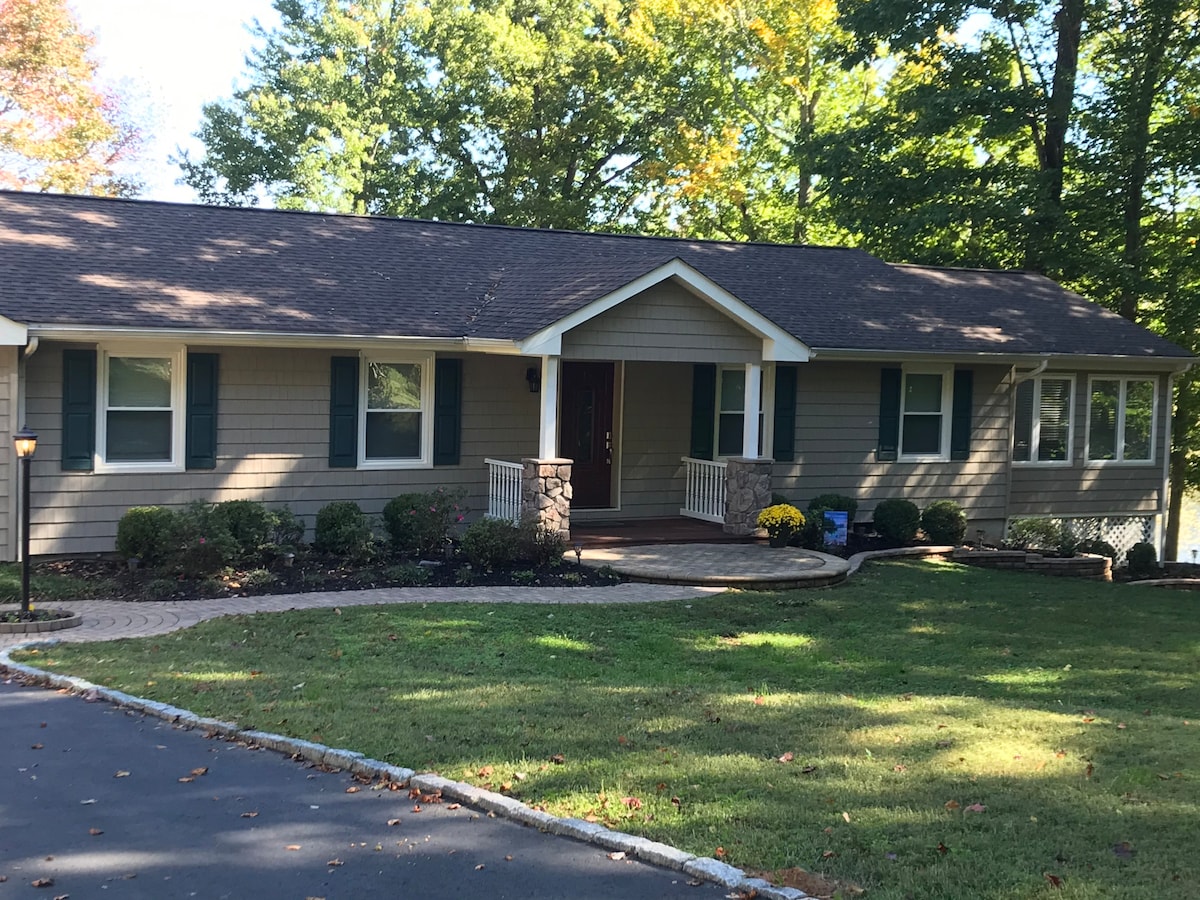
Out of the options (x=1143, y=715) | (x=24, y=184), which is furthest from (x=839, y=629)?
(x=24, y=184)

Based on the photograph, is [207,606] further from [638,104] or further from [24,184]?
[24,184]

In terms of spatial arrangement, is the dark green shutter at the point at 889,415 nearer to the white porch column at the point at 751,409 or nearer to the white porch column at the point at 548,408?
the white porch column at the point at 751,409

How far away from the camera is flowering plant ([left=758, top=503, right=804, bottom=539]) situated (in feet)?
46.8

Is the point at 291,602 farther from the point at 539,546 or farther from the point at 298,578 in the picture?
the point at 539,546

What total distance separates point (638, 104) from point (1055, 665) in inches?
984

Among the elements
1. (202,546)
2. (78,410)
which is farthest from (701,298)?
(78,410)

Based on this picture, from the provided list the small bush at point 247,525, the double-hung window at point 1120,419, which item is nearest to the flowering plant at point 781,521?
the small bush at point 247,525

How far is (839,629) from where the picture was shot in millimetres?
9984

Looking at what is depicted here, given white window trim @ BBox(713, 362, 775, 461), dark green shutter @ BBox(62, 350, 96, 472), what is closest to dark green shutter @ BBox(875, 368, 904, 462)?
white window trim @ BBox(713, 362, 775, 461)

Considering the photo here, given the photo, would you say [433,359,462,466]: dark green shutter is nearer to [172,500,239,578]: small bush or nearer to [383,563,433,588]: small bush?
[383,563,433,588]: small bush

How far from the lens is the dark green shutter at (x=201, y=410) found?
12891 mm

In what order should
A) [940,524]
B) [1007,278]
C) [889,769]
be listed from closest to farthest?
[889,769] → [940,524] → [1007,278]

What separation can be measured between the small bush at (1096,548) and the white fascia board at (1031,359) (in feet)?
9.04

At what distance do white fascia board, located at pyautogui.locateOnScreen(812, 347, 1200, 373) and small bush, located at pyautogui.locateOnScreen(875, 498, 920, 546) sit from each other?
81.5 inches
